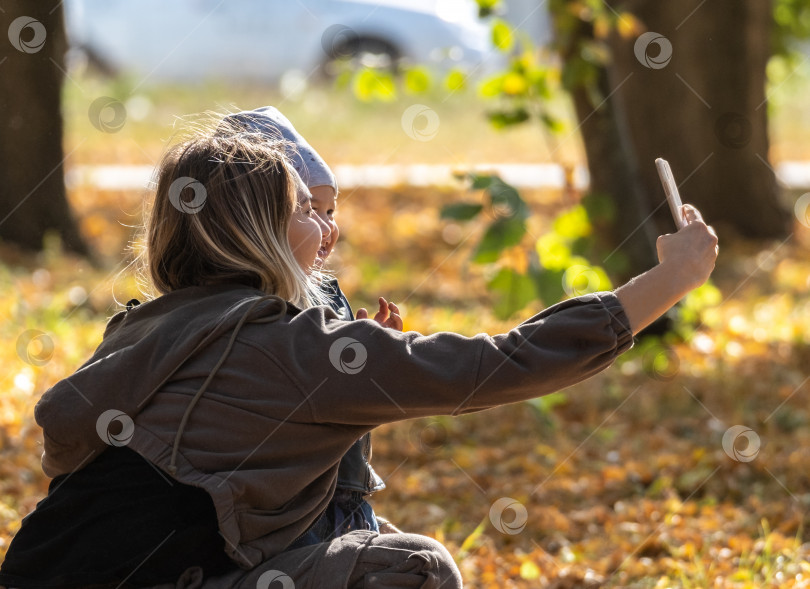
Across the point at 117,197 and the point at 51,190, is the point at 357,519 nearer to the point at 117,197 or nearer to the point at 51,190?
the point at 51,190

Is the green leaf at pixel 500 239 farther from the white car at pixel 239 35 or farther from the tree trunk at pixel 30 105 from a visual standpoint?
the white car at pixel 239 35

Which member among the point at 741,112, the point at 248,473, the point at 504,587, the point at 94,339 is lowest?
the point at 741,112

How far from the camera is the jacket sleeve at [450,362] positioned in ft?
5.52

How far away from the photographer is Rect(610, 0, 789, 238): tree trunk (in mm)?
6262

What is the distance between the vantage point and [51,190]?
5516 mm

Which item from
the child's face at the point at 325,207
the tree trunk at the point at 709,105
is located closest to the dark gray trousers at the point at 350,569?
the child's face at the point at 325,207

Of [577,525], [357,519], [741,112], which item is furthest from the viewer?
[741,112]

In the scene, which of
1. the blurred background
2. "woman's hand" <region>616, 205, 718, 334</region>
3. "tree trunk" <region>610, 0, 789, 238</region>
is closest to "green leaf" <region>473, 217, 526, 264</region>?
the blurred background

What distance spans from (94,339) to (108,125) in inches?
189

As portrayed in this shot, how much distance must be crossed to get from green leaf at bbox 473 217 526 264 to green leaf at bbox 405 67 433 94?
744mm

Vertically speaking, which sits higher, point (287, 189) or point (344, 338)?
point (287, 189)

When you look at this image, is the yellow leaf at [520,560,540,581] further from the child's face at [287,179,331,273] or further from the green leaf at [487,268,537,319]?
the child's face at [287,179,331,273]

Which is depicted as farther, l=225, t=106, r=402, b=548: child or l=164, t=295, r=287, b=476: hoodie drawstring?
l=225, t=106, r=402, b=548: child

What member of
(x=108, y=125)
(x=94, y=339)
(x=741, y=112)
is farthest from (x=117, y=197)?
(x=741, y=112)
